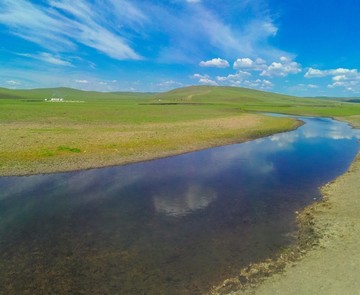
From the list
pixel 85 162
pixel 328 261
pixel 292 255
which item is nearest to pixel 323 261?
pixel 328 261

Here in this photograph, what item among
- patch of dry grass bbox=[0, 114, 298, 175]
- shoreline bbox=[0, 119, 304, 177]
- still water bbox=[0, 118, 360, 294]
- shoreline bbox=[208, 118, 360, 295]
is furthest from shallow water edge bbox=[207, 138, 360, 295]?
patch of dry grass bbox=[0, 114, 298, 175]

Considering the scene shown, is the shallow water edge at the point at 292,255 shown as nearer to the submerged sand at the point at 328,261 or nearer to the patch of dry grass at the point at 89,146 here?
the submerged sand at the point at 328,261

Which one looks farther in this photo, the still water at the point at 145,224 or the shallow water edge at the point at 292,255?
the still water at the point at 145,224

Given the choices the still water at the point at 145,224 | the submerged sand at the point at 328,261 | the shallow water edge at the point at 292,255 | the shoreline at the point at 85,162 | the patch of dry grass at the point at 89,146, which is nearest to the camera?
the submerged sand at the point at 328,261

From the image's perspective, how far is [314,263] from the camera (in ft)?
43.5

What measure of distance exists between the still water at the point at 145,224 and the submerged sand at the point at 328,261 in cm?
159

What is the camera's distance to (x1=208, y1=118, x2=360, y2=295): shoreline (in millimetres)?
11578

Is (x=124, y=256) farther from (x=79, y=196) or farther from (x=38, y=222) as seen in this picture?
(x=79, y=196)

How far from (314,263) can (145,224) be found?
28.7ft

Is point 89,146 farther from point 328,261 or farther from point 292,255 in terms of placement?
point 328,261

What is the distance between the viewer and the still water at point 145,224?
12750mm

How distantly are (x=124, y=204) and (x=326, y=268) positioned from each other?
1248 centimetres

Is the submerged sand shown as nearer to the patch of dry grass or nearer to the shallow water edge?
the shallow water edge

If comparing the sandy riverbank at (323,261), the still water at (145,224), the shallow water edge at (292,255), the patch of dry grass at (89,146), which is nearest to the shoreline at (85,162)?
the patch of dry grass at (89,146)
